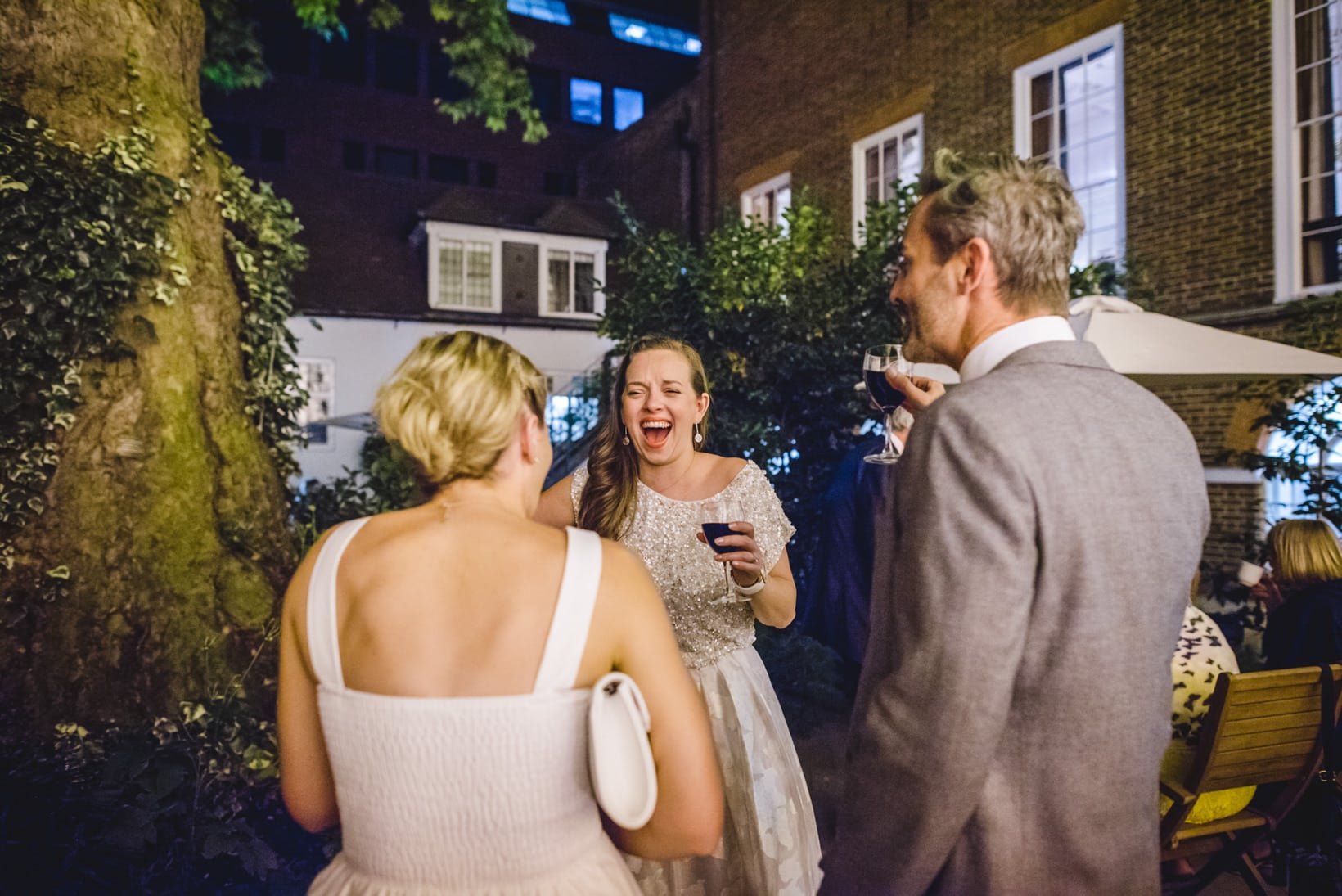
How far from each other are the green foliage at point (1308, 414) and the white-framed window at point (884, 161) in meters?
5.42

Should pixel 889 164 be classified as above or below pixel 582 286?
below

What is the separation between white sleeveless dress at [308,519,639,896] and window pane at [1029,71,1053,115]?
35.1 ft

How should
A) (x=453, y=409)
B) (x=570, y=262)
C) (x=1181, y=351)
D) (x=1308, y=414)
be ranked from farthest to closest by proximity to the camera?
(x=570, y=262) → (x=1308, y=414) → (x=1181, y=351) → (x=453, y=409)

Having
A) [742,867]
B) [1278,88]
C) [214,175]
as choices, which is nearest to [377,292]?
[214,175]

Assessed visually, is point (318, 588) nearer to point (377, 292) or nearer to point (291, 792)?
point (291, 792)

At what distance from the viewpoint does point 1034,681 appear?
58.7 inches

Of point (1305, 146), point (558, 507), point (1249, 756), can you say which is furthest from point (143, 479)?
point (1305, 146)

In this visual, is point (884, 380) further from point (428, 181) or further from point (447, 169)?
point (447, 169)

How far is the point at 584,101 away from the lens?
28172 millimetres

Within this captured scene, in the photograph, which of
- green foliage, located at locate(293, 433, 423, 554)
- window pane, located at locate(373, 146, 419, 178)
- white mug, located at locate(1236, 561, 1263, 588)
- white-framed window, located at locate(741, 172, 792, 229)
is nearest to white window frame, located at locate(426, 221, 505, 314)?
window pane, located at locate(373, 146, 419, 178)

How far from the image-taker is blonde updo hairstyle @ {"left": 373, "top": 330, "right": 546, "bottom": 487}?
1.56 m

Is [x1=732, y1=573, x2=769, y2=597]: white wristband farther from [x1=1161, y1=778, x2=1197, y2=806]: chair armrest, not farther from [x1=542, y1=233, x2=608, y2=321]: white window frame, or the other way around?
[x1=542, y1=233, x2=608, y2=321]: white window frame

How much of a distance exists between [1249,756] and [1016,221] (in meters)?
2.68

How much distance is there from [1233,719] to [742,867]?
74.1 inches
